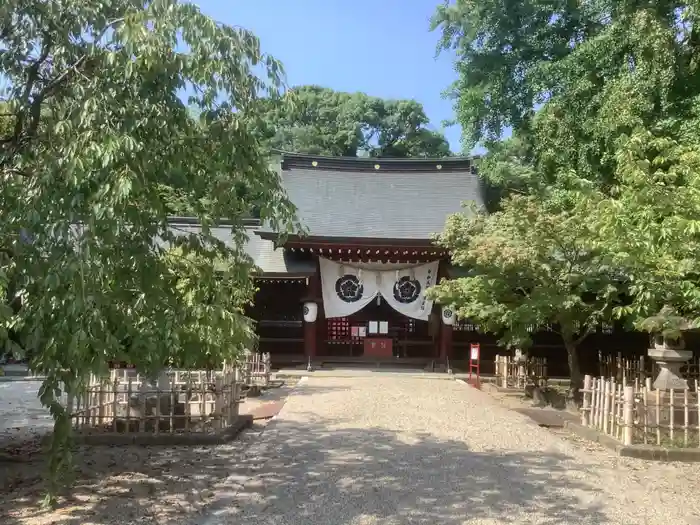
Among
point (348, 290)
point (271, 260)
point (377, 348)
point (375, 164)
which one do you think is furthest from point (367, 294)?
point (375, 164)

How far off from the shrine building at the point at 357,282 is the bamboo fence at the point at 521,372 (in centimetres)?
246

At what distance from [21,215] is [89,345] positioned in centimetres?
93

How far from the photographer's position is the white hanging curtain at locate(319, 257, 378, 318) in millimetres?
17203

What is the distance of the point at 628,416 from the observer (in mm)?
7750

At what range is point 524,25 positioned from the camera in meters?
18.2

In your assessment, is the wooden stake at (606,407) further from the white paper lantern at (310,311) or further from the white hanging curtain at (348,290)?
the white paper lantern at (310,311)

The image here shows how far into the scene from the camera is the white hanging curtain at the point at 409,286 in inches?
674

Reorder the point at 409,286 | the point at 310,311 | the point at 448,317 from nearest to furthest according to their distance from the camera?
the point at 448,317
the point at 310,311
the point at 409,286

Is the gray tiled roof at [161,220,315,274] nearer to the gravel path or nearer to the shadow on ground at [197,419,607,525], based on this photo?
the gravel path

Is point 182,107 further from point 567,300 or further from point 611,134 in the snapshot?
point 611,134

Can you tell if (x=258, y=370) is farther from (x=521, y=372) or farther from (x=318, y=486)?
(x=318, y=486)

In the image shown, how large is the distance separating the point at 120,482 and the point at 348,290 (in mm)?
11549

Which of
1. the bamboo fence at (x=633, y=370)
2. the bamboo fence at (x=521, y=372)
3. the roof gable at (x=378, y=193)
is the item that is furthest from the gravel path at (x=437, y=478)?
the roof gable at (x=378, y=193)

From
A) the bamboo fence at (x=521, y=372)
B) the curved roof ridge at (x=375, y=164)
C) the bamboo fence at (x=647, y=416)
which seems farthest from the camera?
the curved roof ridge at (x=375, y=164)
